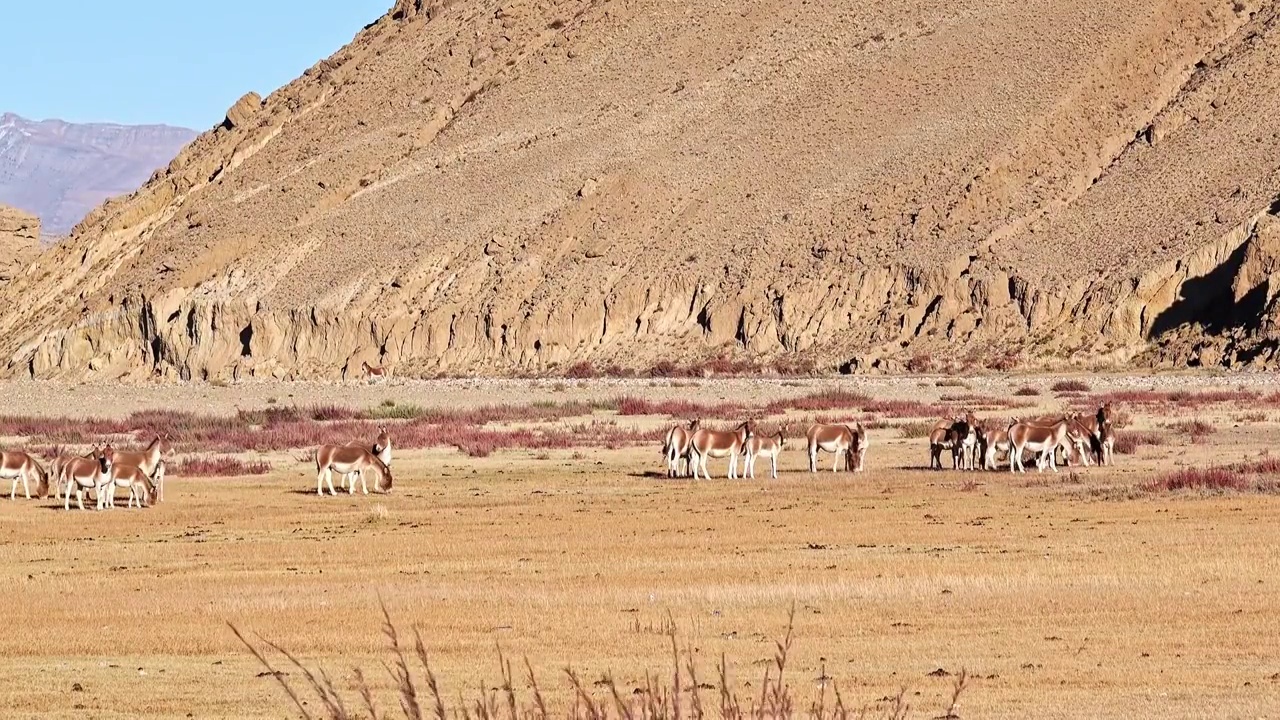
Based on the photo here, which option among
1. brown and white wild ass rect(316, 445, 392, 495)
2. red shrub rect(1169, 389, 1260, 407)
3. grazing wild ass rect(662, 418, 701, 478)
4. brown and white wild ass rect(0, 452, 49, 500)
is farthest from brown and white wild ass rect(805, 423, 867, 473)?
red shrub rect(1169, 389, 1260, 407)

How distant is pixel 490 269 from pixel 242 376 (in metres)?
14.2

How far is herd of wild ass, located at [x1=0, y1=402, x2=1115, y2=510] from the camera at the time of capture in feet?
97.6

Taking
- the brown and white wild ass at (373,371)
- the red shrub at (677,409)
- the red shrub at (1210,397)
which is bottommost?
the red shrub at (677,409)

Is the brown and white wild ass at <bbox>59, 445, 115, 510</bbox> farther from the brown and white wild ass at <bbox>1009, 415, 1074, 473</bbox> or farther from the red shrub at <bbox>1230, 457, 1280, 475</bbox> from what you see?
the red shrub at <bbox>1230, 457, 1280, 475</bbox>

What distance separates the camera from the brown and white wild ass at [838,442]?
34.0 m

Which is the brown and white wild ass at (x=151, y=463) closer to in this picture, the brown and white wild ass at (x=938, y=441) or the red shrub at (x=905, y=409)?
the brown and white wild ass at (x=938, y=441)

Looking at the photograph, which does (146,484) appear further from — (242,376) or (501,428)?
(242,376)

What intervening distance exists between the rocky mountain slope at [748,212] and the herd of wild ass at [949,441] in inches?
1685

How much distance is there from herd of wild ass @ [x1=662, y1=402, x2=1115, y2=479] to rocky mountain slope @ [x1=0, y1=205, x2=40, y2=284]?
327 ft

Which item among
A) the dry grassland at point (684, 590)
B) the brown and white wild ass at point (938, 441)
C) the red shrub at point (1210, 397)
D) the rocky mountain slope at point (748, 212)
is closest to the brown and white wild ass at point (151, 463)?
the dry grassland at point (684, 590)

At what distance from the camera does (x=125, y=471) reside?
29.5m

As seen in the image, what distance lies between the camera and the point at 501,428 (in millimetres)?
50719

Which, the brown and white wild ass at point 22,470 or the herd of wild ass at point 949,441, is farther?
the herd of wild ass at point 949,441

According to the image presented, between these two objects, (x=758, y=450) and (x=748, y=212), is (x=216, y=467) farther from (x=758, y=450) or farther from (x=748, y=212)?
(x=748, y=212)
